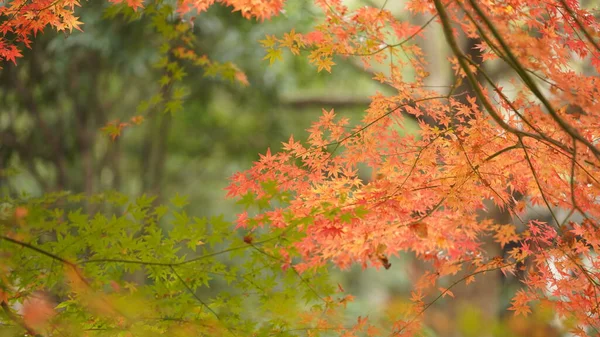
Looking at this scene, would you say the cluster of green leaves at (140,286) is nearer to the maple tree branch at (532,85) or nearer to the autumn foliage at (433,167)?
the autumn foliage at (433,167)

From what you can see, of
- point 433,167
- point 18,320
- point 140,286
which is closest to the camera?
point 18,320

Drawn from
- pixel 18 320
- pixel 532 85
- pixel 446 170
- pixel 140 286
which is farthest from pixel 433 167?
pixel 18 320

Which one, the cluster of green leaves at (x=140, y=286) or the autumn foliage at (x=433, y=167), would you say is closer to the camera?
the cluster of green leaves at (x=140, y=286)

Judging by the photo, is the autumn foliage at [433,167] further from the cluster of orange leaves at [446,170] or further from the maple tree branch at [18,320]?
the maple tree branch at [18,320]

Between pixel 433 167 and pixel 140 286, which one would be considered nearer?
pixel 140 286

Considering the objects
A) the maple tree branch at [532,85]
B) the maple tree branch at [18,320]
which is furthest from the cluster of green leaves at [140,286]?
the maple tree branch at [532,85]

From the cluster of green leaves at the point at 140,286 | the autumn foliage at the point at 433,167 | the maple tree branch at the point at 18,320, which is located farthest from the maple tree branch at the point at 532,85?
the maple tree branch at the point at 18,320

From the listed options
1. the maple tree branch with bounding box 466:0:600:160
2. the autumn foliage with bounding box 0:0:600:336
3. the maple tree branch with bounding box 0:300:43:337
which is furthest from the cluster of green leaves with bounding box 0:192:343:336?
the maple tree branch with bounding box 466:0:600:160

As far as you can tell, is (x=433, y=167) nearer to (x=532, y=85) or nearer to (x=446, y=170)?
(x=446, y=170)

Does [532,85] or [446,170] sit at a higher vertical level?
[446,170]

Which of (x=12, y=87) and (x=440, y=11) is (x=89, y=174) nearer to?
(x=12, y=87)

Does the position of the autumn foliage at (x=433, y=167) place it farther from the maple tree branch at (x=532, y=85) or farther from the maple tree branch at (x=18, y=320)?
the maple tree branch at (x=18, y=320)

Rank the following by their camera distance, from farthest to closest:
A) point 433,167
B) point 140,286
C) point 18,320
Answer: point 433,167 < point 140,286 < point 18,320

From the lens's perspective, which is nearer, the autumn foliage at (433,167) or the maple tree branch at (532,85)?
the maple tree branch at (532,85)
